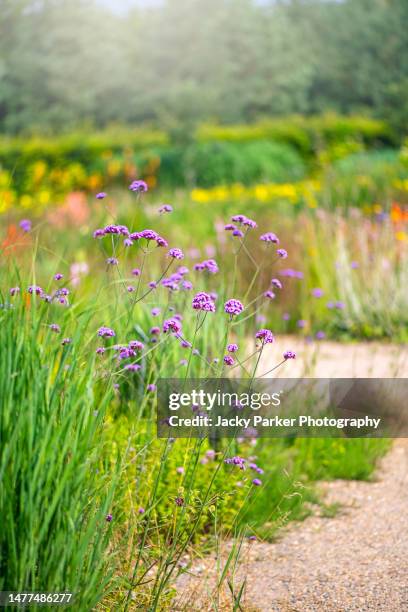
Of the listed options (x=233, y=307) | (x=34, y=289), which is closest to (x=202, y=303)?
(x=233, y=307)

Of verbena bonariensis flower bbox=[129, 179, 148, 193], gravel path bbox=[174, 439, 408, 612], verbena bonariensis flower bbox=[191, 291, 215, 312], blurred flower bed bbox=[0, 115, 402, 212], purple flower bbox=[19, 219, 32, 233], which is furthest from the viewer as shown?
blurred flower bed bbox=[0, 115, 402, 212]

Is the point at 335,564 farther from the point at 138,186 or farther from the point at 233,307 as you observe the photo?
the point at 138,186

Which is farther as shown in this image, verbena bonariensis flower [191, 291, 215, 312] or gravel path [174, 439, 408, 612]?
gravel path [174, 439, 408, 612]

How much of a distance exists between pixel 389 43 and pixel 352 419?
33.3m

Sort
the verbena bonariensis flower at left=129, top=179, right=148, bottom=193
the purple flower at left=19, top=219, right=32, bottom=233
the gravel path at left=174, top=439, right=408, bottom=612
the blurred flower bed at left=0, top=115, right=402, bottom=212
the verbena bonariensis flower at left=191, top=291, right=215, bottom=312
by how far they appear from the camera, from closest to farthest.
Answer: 1. the verbena bonariensis flower at left=191, top=291, right=215, bottom=312
2. the verbena bonariensis flower at left=129, top=179, right=148, bottom=193
3. the gravel path at left=174, top=439, right=408, bottom=612
4. the purple flower at left=19, top=219, right=32, bottom=233
5. the blurred flower bed at left=0, top=115, right=402, bottom=212

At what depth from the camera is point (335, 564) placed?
2818mm

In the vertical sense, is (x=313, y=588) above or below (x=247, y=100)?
below

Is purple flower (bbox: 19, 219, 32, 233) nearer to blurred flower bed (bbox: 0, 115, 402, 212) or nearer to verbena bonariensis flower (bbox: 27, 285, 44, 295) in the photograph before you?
verbena bonariensis flower (bbox: 27, 285, 44, 295)

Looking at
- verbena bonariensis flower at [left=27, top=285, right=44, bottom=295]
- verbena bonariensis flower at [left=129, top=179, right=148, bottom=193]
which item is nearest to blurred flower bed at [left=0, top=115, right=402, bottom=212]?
verbena bonariensis flower at [left=129, top=179, right=148, bottom=193]

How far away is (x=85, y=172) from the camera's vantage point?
16812 mm

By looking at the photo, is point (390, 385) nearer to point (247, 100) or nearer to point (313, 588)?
point (313, 588)

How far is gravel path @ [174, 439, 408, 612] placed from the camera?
2.50 metres

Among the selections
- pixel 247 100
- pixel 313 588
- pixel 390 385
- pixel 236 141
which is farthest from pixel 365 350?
pixel 247 100

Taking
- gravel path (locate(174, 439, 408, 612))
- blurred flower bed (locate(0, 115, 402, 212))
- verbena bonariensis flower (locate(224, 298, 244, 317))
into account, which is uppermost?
blurred flower bed (locate(0, 115, 402, 212))
